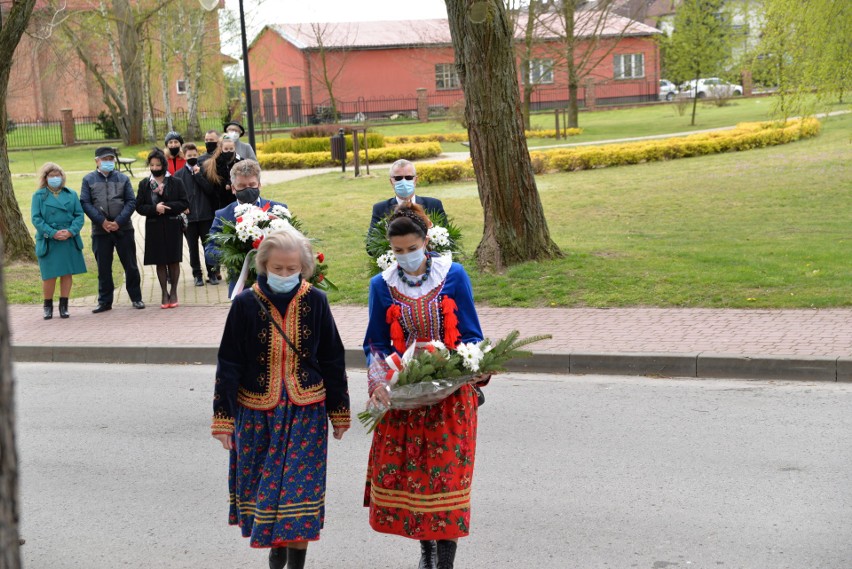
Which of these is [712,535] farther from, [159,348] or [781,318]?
[159,348]

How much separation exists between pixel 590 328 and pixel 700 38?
114 feet

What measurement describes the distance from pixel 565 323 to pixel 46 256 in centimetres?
626

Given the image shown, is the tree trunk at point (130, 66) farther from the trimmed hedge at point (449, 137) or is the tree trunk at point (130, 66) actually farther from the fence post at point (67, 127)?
the trimmed hedge at point (449, 137)

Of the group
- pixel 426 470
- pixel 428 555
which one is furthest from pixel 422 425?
pixel 428 555

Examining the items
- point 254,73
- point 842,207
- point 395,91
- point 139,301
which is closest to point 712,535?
point 139,301

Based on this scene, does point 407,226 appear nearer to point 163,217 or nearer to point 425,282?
point 425,282

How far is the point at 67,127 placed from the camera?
1951 inches

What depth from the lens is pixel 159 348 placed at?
11.3 meters

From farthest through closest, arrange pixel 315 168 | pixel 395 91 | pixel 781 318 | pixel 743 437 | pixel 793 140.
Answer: pixel 395 91
pixel 315 168
pixel 793 140
pixel 781 318
pixel 743 437

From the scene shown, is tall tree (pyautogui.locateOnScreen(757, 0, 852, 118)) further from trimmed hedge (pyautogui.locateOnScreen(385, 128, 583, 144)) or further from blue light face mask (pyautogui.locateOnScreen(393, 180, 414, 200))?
trimmed hedge (pyautogui.locateOnScreen(385, 128, 583, 144))

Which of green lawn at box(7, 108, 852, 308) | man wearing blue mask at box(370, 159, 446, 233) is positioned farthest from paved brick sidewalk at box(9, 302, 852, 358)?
man wearing blue mask at box(370, 159, 446, 233)

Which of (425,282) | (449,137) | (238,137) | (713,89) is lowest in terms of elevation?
(449,137)

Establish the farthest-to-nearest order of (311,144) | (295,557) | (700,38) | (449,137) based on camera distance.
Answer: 1. (700,38)
2. (449,137)
3. (311,144)
4. (295,557)

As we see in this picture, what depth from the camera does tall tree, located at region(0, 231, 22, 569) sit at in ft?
6.44
